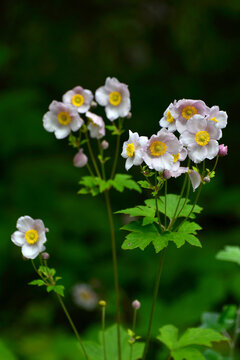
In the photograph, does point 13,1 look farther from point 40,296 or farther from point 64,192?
point 40,296

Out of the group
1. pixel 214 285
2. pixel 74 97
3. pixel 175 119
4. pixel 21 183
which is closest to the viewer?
pixel 175 119

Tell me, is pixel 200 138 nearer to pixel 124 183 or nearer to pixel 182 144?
pixel 182 144

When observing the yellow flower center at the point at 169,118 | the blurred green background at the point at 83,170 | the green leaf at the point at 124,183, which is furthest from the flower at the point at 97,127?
the blurred green background at the point at 83,170

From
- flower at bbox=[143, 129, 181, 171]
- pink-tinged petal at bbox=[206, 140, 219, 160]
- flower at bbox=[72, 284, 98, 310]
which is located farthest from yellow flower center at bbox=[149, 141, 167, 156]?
flower at bbox=[72, 284, 98, 310]

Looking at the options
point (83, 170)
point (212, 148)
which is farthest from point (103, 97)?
point (83, 170)

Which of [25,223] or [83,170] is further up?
[83,170]

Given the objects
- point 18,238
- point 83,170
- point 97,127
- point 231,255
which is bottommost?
point 231,255

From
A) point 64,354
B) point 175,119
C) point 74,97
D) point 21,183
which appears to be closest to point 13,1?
point 21,183
